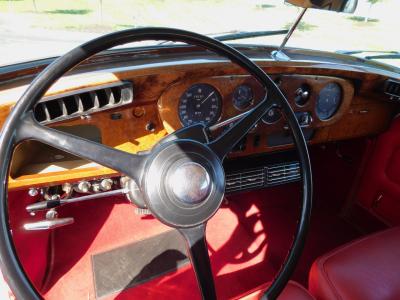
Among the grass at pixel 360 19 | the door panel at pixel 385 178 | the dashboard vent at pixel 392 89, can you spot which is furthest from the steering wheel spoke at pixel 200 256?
the grass at pixel 360 19

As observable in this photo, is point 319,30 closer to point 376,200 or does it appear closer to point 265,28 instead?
point 265,28

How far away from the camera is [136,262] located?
93.6 inches

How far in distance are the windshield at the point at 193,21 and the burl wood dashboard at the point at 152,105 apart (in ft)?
1.38

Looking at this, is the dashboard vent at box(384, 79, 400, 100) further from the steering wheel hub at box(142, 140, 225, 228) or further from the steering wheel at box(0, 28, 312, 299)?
the steering wheel hub at box(142, 140, 225, 228)

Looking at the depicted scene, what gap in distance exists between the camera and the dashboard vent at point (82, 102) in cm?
138

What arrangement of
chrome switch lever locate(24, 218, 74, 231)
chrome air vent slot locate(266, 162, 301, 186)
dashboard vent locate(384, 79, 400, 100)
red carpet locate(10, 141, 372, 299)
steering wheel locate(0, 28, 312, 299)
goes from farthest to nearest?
chrome air vent slot locate(266, 162, 301, 186) → red carpet locate(10, 141, 372, 299) → dashboard vent locate(384, 79, 400, 100) → chrome switch lever locate(24, 218, 74, 231) → steering wheel locate(0, 28, 312, 299)

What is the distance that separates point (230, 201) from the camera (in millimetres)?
2877

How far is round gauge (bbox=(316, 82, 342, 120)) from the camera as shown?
2.04 m

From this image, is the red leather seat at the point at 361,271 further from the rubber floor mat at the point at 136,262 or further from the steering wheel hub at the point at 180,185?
the rubber floor mat at the point at 136,262

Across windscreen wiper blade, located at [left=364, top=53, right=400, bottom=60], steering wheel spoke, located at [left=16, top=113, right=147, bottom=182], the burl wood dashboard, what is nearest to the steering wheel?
steering wheel spoke, located at [left=16, top=113, right=147, bottom=182]

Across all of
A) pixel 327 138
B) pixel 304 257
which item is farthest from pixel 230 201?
pixel 327 138

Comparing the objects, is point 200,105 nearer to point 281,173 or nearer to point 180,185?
point 180,185

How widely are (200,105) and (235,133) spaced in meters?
0.56

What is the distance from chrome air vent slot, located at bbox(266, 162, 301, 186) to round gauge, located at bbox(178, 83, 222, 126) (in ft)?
2.35
